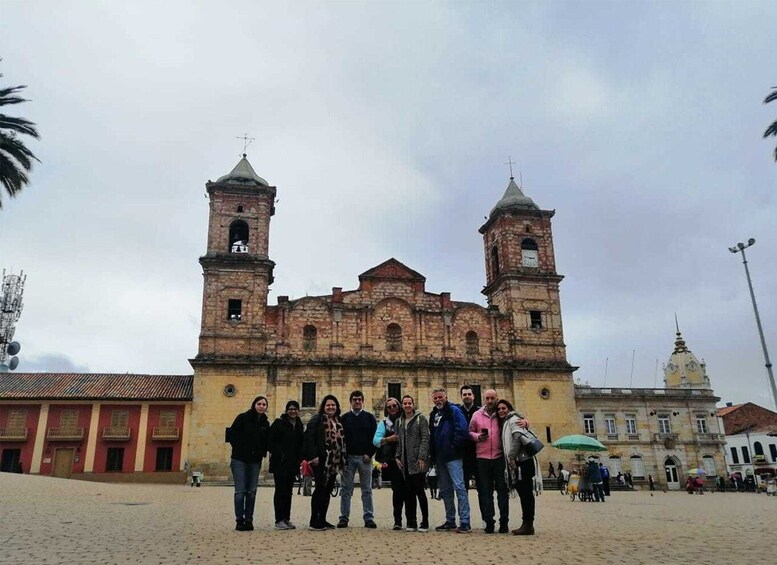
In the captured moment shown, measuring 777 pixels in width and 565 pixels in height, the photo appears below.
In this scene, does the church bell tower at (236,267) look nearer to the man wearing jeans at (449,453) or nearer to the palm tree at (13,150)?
the palm tree at (13,150)

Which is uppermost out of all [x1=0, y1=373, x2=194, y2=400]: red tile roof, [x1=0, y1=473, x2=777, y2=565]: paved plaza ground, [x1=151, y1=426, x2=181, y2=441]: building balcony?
[x1=0, y1=373, x2=194, y2=400]: red tile roof

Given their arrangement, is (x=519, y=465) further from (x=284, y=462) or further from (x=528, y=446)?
(x=284, y=462)

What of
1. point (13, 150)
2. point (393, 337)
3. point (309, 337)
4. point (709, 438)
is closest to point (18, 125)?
point (13, 150)

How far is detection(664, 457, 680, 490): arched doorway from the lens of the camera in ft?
125

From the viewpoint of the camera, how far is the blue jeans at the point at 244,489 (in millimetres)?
8180

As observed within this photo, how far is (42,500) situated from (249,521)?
7.50m

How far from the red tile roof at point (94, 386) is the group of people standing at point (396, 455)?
26424 mm

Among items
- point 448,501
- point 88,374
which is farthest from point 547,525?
point 88,374

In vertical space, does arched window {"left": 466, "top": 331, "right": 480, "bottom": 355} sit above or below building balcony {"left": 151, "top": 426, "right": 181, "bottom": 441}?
above

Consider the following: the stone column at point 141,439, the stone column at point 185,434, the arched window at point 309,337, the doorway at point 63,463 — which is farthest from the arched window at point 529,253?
the doorway at point 63,463

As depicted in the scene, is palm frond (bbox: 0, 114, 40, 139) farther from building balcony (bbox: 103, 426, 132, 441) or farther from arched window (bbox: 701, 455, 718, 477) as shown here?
arched window (bbox: 701, 455, 718, 477)

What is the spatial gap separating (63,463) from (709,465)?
3912cm

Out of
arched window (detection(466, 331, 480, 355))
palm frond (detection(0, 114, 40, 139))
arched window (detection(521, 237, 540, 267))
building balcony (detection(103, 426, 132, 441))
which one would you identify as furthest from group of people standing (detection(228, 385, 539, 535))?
arched window (detection(521, 237, 540, 267))

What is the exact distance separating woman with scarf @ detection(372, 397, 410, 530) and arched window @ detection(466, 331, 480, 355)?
2926 centimetres
